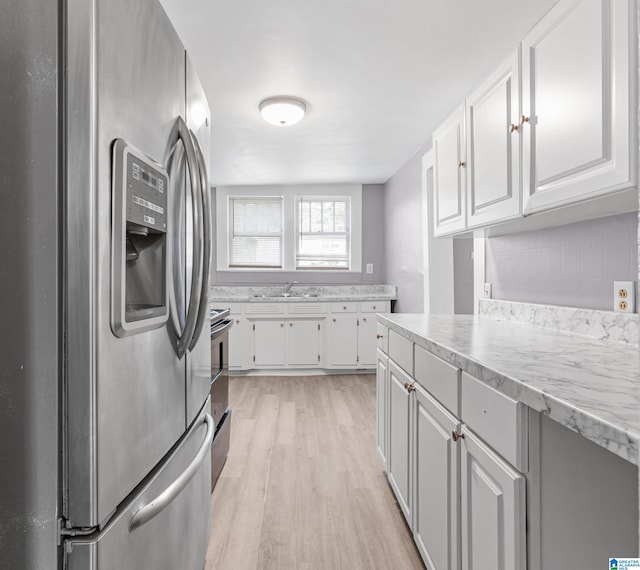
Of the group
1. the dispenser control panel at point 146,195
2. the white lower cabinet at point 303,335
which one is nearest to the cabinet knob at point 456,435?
the dispenser control panel at point 146,195

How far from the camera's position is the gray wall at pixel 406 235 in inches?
151

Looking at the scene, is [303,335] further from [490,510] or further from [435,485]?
[490,510]

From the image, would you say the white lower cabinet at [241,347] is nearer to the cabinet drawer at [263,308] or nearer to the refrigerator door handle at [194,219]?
the cabinet drawer at [263,308]

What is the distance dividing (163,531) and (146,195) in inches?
30.3

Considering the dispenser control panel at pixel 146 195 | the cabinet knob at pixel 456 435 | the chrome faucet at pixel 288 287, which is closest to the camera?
the dispenser control panel at pixel 146 195

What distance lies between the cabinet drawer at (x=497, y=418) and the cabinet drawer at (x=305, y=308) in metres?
3.49

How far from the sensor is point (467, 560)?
3.50ft

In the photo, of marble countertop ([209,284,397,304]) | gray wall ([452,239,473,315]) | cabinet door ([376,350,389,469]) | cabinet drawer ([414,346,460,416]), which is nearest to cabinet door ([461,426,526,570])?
cabinet drawer ([414,346,460,416])

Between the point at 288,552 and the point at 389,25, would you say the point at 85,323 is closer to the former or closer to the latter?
the point at 288,552

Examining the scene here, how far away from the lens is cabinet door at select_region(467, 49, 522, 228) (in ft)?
4.97

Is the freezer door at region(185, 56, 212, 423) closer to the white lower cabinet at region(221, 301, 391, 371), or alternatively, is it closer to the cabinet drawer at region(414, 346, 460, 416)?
the cabinet drawer at region(414, 346, 460, 416)

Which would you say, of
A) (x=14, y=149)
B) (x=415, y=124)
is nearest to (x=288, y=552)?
(x=14, y=149)

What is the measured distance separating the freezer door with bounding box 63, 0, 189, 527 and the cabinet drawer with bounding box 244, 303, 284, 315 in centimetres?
375

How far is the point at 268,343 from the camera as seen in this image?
455cm
